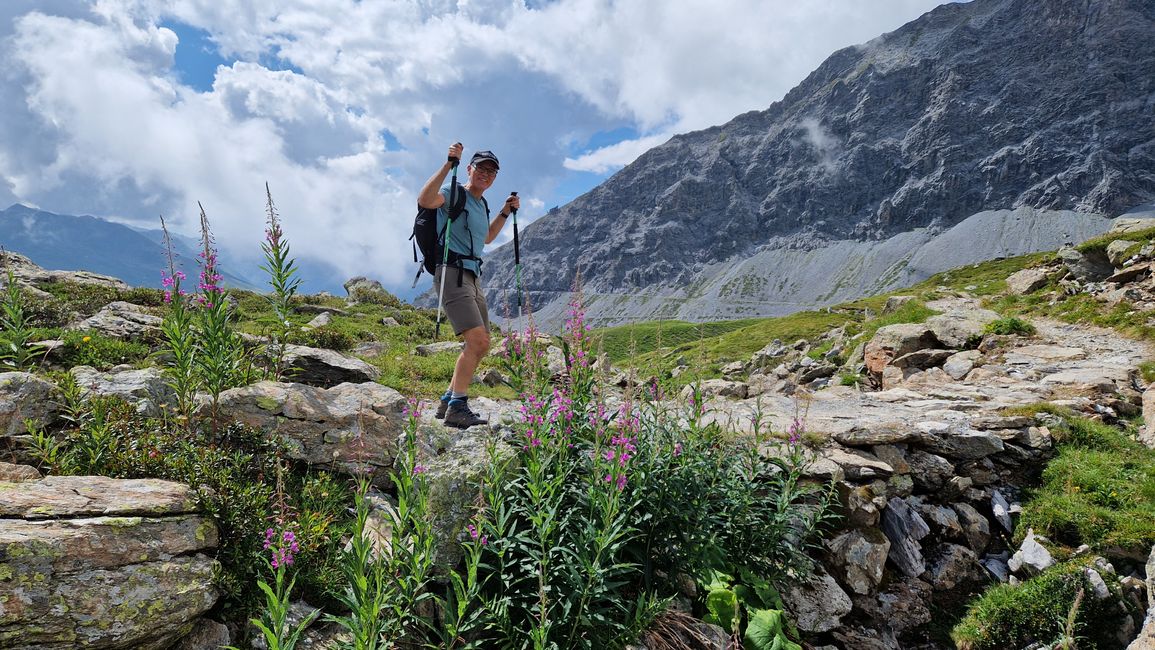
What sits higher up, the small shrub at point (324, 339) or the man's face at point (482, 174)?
the man's face at point (482, 174)

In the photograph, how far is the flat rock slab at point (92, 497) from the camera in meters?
3.44

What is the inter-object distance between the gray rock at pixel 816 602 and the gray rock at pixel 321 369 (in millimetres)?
7212

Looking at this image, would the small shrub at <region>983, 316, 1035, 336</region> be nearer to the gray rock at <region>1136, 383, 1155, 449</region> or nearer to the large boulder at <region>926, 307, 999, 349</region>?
the large boulder at <region>926, 307, 999, 349</region>

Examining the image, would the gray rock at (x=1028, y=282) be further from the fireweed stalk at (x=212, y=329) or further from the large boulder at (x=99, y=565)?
the large boulder at (x=99, y=565)

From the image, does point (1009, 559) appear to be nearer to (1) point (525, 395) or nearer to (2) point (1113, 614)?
(2) point (1113, 614)

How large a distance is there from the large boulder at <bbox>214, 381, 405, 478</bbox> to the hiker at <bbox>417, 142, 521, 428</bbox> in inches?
39.5

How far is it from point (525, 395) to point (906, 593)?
561 centimetres

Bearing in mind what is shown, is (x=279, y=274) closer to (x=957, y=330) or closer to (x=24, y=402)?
(x=24, y=402)

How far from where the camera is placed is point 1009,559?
653 centimetres

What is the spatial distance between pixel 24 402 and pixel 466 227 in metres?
4.88

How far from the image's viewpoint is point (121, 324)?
9.63m

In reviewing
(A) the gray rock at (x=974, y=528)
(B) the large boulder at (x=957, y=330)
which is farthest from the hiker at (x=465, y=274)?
(B) the large boulder at (x=957, y=330)

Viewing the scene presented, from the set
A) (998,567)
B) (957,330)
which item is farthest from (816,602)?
(957,330)

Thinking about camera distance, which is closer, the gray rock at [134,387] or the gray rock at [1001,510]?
the gray rock at [134,387]
